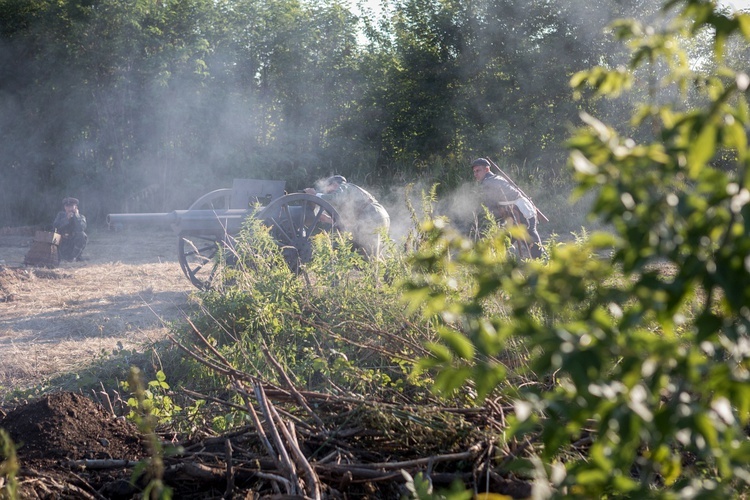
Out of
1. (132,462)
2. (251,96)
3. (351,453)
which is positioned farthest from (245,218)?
(251,96)

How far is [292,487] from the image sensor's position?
7.95ft

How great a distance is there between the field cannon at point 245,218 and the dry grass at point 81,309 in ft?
1.91

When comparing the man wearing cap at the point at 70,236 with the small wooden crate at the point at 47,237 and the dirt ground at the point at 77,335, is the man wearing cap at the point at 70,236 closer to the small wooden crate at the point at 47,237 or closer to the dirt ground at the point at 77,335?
the dirt ground at the point at 77,335

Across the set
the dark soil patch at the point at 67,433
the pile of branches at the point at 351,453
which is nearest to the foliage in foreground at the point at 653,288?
the pile of branches at the point at 351,453

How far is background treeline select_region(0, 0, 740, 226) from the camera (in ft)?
58.5

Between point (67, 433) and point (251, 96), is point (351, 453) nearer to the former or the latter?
point (67, 433)

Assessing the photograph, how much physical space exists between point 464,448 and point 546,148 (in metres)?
15.6

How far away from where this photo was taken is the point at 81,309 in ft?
29.1

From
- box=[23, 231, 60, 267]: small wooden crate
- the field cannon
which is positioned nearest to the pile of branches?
the field cannon

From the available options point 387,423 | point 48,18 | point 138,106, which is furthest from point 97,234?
point 387,423

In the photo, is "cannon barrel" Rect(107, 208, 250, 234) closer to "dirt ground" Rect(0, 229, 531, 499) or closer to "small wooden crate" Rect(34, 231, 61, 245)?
"small wooden crate" Rect(34, 231, 61, 245)

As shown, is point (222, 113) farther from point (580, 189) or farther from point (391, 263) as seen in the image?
point (580, 189)

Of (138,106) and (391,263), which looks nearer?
(391,263)

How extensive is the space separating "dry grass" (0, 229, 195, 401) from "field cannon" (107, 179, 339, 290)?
1.91 ft
